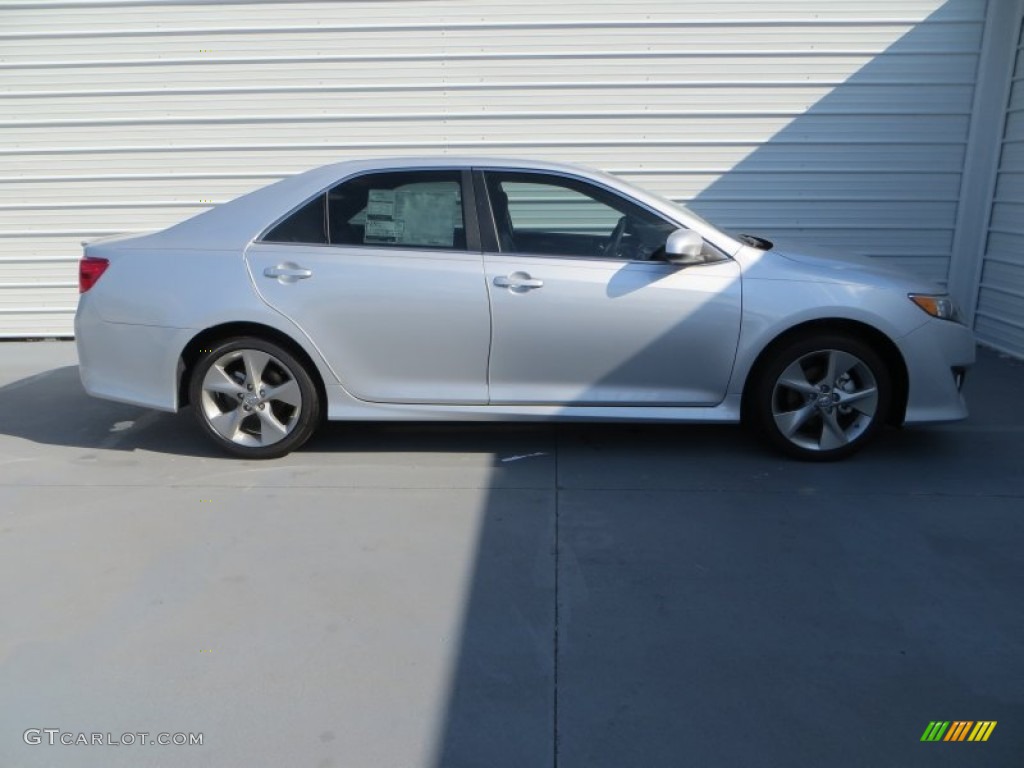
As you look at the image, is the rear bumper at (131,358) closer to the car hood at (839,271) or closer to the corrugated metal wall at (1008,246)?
the car hood at (839,271)

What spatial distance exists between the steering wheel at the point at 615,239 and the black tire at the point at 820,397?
97 centimetres

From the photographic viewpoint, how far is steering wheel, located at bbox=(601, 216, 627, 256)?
476 centimetres

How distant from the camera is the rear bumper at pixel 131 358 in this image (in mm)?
4734

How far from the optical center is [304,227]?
4.76m

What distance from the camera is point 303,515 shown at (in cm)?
421

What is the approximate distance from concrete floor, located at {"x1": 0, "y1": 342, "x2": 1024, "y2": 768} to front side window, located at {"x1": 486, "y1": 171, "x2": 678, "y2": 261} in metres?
1.11

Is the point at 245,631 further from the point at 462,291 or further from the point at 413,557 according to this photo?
the point at 462,291

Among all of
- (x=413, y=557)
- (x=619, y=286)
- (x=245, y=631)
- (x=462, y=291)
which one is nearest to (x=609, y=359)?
(x=619, y=286)

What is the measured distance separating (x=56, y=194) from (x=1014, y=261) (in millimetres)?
7887

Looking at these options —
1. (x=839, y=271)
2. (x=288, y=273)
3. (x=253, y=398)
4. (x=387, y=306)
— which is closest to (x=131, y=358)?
(x=253, y=398)

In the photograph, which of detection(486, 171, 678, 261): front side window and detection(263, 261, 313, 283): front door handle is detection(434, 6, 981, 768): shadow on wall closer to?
detection(486, 171, 678, 261): front side window

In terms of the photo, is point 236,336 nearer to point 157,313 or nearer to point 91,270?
point 157,313

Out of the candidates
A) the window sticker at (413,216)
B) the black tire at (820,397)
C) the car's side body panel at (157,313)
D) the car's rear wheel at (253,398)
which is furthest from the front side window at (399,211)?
the black tire at (820,397)

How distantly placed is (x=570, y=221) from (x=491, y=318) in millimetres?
778
